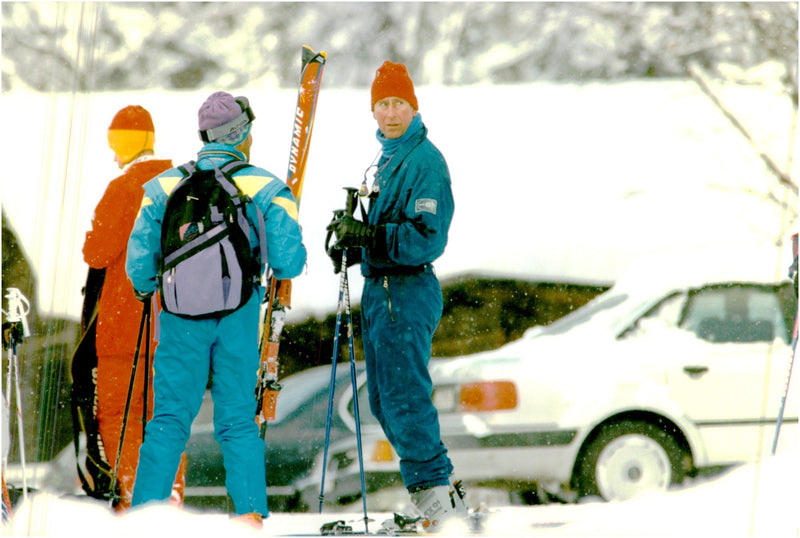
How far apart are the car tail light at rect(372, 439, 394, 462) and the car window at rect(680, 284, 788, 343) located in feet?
5.28

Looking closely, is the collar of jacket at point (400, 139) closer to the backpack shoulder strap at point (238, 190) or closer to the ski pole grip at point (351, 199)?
the ski pole grip at point (351, 199)

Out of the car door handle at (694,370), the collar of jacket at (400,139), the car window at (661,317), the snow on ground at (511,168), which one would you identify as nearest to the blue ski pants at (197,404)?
the collar of jacket at (400,139)

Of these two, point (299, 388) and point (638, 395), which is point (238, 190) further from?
point (638, 395)

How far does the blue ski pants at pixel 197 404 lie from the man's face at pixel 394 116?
102 centimetres

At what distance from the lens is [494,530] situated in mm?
4141

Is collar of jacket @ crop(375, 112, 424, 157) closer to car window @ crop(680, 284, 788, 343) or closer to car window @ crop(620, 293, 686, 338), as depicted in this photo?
car window @ crop(620, 293, 686, 338)

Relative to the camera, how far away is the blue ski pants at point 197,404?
354 cm

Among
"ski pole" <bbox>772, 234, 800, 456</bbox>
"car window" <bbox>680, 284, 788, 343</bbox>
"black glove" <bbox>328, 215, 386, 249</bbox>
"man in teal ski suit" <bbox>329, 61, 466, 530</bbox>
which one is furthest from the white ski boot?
"ski pole" <bbox>772, 234, 800, 456</bbox>

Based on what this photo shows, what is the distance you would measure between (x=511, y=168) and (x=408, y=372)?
60.3 inches

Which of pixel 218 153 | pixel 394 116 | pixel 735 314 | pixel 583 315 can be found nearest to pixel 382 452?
pixel 583 315

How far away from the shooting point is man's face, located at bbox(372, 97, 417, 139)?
4.02m

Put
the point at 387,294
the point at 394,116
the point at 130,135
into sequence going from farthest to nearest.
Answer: the point at 130,135
the point at 394,116
the point at 387,294

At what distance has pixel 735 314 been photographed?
4.70 meters

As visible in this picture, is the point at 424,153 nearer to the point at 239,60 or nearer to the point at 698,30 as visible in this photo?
the point at 239,60
